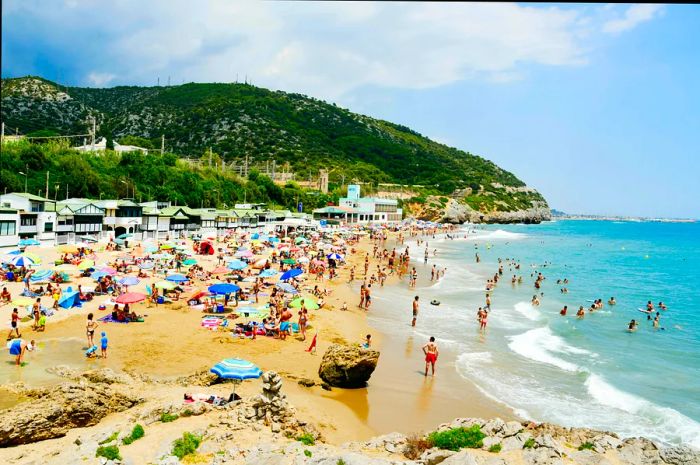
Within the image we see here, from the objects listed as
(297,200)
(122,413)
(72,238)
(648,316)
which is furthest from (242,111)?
(122,413)

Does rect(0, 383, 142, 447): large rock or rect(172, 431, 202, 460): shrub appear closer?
rect(172, 431, 202, 460): shrub

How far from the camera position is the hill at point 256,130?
113812 mm

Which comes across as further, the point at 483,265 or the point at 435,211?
the point at 435,211

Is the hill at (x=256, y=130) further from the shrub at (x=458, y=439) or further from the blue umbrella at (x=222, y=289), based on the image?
the shrub at (x=458, y=439)

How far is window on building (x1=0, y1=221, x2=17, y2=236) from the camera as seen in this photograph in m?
30.4

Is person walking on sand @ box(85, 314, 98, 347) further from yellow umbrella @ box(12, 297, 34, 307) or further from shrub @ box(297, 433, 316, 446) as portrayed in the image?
shrub @ box(297, 433, 316, 446)

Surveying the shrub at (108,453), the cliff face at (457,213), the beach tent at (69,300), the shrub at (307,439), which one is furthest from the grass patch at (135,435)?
the cliff face at (457,213)

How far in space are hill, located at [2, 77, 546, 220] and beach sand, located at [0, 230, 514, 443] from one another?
9023cm

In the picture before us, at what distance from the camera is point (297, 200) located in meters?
87.1

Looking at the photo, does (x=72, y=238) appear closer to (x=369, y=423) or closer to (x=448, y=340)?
(x=448, y=340)

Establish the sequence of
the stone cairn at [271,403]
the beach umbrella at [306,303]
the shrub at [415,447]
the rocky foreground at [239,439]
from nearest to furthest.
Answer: the rocky foreground at [239,439]
the shrub at [415,447]
the stone cairn at [271,403]
the beach umbrella at [306,303]

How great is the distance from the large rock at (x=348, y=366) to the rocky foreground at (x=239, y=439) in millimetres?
3511

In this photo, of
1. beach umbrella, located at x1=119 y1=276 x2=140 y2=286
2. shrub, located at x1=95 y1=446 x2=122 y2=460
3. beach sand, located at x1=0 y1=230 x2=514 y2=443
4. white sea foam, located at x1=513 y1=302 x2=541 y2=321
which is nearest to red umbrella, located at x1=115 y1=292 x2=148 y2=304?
beach sand, located at x1=0 y1=230 x2=514 y2=443

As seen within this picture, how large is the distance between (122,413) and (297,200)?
255ft
